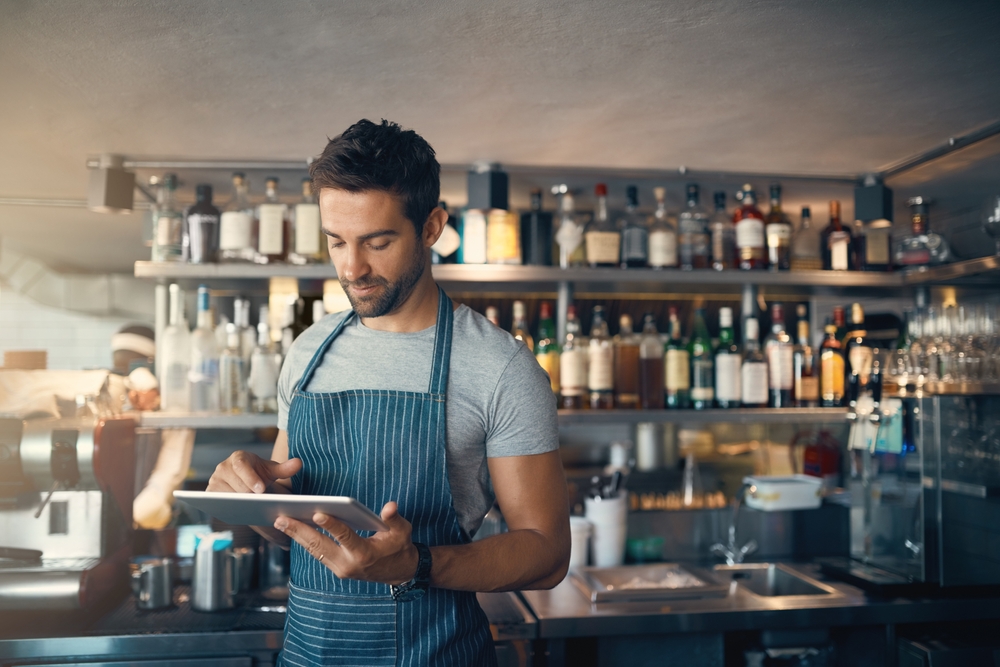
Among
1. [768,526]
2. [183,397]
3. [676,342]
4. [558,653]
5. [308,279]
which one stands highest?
[308,279]

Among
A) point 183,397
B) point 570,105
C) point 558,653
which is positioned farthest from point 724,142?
point 183,397

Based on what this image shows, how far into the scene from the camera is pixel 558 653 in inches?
82.2

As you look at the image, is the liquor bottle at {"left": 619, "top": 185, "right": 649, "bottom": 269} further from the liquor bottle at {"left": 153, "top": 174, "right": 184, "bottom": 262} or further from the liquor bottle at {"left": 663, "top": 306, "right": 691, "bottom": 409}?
the liquor bottle at {"left": 153, "top": 174, "right": 184, "bottom": 262}

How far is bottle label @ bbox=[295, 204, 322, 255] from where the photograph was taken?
2420mm

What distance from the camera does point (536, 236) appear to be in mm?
2582

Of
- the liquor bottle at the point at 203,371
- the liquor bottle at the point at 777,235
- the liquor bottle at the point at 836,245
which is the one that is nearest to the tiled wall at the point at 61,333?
the liquor bottle at the point at 203,371

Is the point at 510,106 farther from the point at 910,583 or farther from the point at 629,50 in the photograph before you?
the point at 910,583

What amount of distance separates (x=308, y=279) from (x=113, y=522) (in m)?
0.92

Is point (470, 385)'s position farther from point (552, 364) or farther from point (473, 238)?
point (552, 364)

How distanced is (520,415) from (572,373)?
4.08 ft

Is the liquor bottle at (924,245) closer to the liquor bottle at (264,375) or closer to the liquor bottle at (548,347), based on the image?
the liquor bottle at (548,347)

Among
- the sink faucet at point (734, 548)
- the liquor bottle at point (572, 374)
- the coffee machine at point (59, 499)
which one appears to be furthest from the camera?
the sink faucet at point (734, 548)

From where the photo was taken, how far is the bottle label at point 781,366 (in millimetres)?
2623

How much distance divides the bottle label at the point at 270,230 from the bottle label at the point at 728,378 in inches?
60.5
